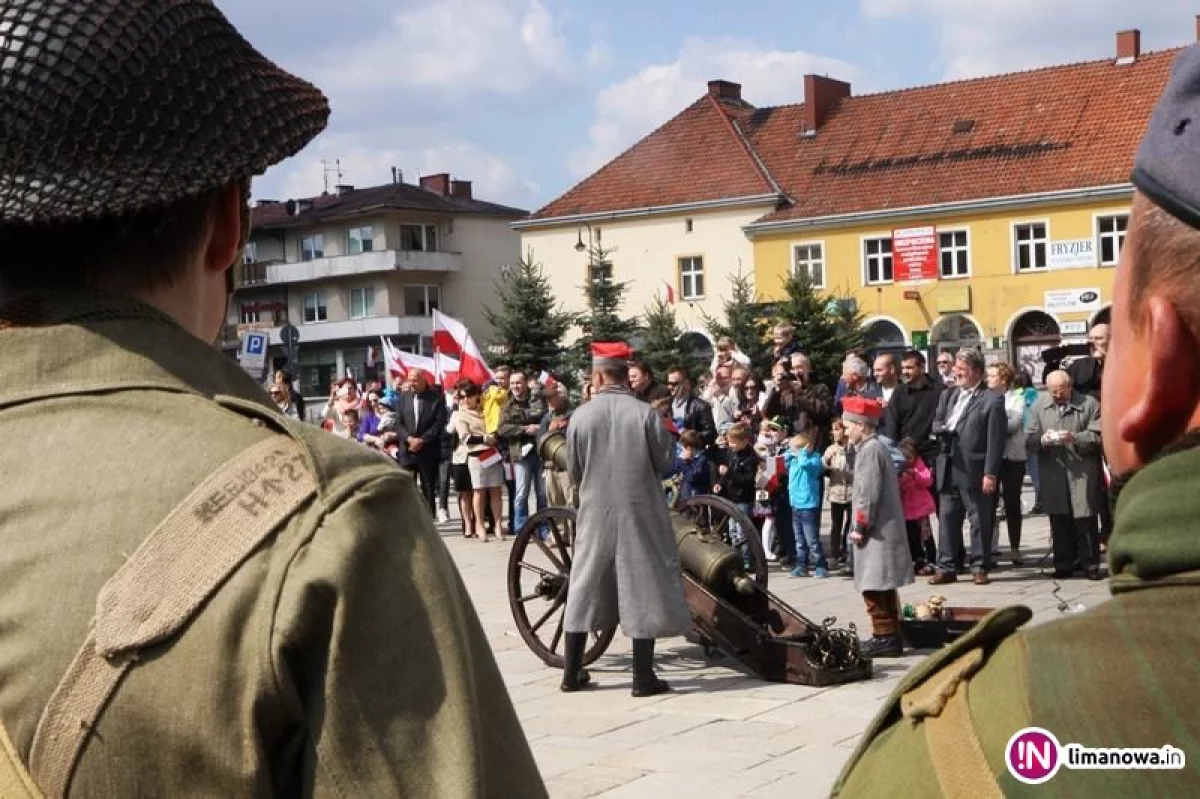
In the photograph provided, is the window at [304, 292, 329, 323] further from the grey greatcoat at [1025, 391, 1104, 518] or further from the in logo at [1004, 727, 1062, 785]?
the in logo at [1004, 727, 1062, 785]

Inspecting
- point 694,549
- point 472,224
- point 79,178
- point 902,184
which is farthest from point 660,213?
point 79,178

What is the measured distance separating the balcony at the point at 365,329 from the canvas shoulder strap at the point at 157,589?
69.8 meters

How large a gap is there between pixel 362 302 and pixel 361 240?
2.97 metres

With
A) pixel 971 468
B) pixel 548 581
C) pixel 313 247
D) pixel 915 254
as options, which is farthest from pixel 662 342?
pixel 313 247

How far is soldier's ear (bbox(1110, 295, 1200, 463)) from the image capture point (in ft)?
4.02

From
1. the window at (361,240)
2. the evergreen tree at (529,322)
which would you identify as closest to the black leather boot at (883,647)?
the evergreen tree at (529,322)

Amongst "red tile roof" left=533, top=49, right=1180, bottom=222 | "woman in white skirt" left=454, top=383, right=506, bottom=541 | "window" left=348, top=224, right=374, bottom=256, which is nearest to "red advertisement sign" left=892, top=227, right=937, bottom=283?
"red tile roof" left=533, top=49, right=1180, bottom=222

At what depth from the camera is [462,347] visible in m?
21.7

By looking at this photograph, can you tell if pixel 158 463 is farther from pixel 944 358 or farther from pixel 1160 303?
pixel 944 358

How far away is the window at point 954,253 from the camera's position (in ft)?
152

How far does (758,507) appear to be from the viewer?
14016 millimetres

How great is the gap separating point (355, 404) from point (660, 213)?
34.2 metres

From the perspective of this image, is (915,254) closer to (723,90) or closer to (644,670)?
(723,90)

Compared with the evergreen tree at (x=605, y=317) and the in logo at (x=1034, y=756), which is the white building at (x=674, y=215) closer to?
the evergreen tree at (x=605, y=317)
